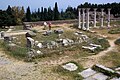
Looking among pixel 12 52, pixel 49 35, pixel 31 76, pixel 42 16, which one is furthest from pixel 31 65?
pixel 42 16

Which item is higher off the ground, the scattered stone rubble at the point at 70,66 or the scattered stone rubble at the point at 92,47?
the scattered stone rubble at the point at 92,47

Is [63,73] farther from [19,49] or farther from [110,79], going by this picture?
[19,49]

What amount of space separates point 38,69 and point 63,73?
7.03ft

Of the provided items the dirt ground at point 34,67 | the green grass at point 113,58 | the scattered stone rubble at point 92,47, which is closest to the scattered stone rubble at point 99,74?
the dirt ground at point 34,67

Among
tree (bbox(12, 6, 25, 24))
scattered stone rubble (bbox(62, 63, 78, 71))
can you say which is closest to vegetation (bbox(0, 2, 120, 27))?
tree (bbox(12, 6, 25, 24))

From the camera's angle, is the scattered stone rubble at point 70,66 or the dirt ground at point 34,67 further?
the scattered stone rubble at point 70,66

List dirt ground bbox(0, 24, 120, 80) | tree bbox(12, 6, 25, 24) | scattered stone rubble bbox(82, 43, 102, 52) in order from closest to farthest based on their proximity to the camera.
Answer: dirt ground bbox(0, 24, 120, 80), scattered stone rubble bbox(82, 43, 102, 52), tree bbox(12, 6, 25, 24)

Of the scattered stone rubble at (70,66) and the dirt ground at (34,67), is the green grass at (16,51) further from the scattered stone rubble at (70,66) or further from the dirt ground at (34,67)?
the scattered stone rubble at (70,66)

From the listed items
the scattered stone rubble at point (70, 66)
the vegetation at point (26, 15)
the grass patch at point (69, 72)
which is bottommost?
the grass patch at point (69, 72)

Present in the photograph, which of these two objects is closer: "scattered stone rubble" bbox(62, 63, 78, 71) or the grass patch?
the grass patch

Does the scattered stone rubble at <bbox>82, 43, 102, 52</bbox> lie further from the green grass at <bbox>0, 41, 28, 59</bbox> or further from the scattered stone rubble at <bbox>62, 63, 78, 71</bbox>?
the green grass at <bbox>0, 41, 28, 59</bbox>

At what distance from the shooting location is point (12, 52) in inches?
995

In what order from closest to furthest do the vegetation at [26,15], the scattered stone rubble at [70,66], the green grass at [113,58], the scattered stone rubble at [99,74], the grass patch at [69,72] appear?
the scattered stone rubble at [99,74] < the grass patch at [69,72] < the scattered stone rubble at [70,66] < the green grass at [113,58] < the vegetation at [26,15]

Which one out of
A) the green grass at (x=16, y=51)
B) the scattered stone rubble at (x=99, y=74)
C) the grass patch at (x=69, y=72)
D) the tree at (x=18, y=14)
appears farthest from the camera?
the tree at (x=18, y=14)
